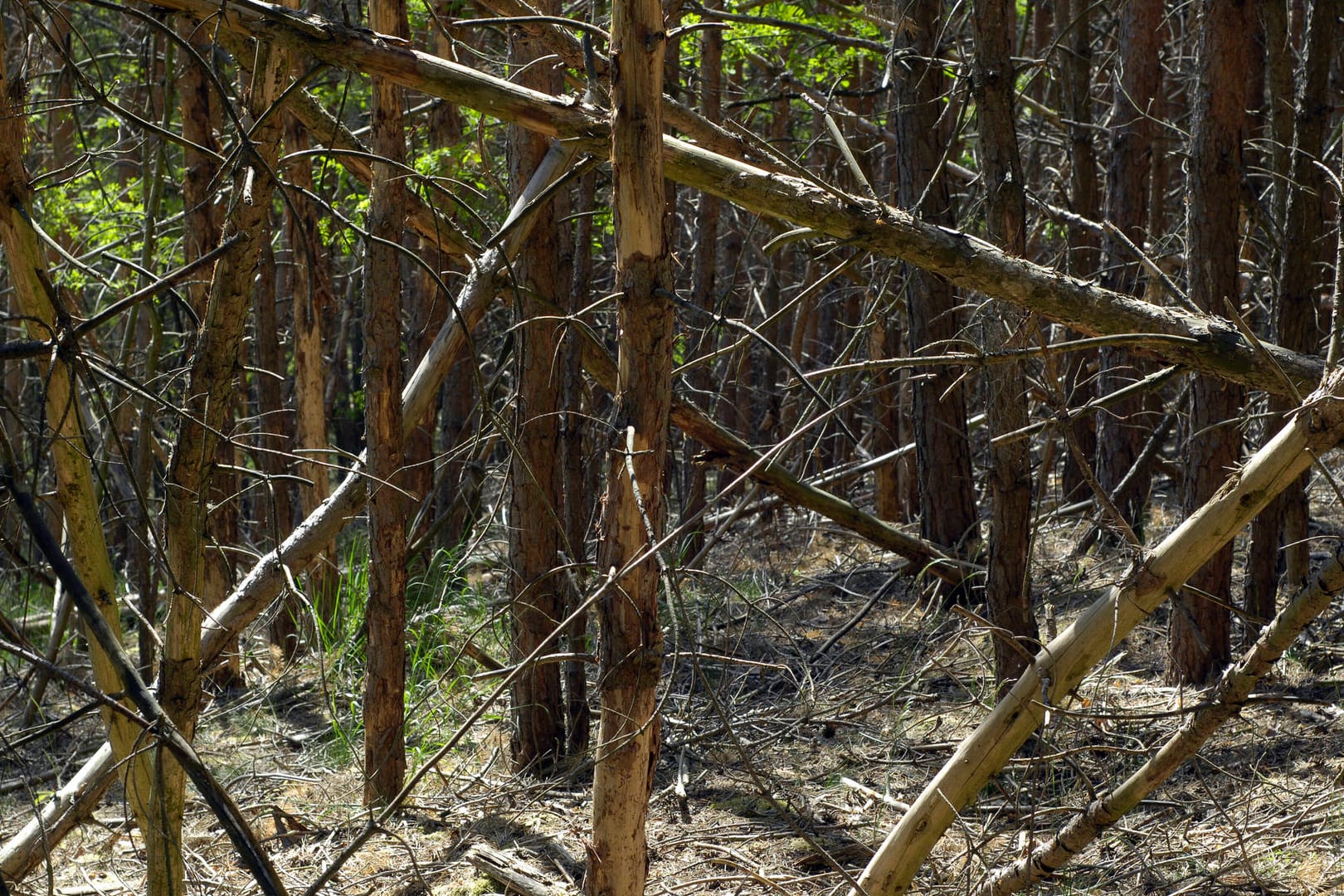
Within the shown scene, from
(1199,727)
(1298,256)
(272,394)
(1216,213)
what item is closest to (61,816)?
(1199,727)

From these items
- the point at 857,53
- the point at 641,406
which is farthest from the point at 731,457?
the point at 857,53

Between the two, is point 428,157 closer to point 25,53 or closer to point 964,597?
point 25,53

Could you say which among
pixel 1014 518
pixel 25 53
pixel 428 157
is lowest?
pixel 1014 518

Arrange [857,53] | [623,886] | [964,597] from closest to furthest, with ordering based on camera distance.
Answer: [623,886], [964,597], [857,53]

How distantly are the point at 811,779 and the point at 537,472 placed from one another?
1.90m

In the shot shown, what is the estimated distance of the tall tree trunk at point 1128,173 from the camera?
24.2 feet

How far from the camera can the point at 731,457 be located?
4.91 meters

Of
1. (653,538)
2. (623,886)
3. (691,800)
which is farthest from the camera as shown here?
(691,800)

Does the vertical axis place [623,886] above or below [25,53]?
below

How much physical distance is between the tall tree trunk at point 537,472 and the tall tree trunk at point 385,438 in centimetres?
53

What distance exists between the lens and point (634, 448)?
114 inches

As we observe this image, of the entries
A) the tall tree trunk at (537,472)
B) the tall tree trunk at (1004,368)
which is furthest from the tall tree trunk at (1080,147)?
the tall tree trunk at (537,472)

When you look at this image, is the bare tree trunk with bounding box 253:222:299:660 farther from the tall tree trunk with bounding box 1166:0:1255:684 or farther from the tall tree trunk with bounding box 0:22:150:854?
the tall tree trunk with bounding box 1166:0:1255:684

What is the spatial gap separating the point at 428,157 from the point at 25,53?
362 centimetres
